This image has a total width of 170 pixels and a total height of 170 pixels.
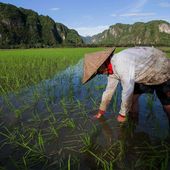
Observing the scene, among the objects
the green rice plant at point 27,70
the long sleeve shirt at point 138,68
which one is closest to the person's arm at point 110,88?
the long sleeve shirt at point 138,68

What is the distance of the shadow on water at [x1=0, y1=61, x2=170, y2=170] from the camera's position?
280 centimetres

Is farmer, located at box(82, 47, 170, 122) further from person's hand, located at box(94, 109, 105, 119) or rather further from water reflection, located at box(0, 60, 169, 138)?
person's hand, located at box(94, 109, 105, 119)

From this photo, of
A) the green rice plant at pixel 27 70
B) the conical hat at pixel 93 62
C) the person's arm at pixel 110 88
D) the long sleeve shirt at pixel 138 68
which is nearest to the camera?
the long sleeve shirt at pixel 138 68

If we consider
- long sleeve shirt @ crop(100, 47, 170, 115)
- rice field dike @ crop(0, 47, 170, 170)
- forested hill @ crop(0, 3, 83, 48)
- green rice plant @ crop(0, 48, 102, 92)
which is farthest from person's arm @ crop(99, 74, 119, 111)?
forested hill @ crop(0, 3, 83, 48)

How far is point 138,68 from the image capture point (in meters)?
3.30

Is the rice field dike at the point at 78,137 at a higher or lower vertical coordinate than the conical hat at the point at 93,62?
lower

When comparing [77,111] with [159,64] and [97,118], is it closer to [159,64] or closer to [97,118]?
[97,118]

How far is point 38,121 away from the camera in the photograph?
410cm

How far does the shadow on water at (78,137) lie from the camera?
2.80 meters

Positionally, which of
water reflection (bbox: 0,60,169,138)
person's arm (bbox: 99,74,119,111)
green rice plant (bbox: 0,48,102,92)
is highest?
person's arm (bbox: 99,74,119,111)

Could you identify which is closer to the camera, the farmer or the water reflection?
the farmer

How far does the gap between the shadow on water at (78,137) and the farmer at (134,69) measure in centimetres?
35

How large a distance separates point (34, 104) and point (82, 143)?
198 cm

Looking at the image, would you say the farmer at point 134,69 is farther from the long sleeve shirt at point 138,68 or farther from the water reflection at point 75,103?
the water reflection at point 75,103
